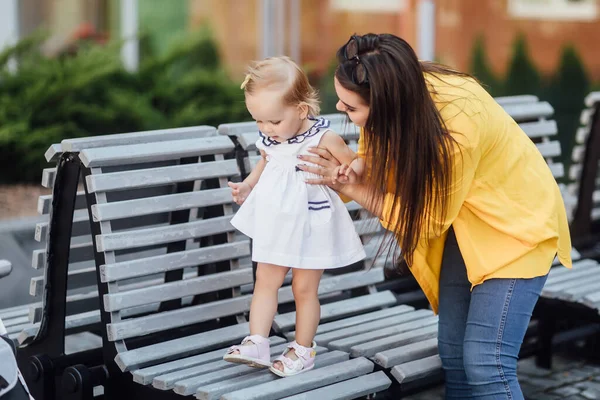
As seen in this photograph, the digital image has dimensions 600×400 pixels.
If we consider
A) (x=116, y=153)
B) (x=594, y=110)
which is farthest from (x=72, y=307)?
(x=594, y=110)

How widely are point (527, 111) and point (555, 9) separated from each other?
390 cm

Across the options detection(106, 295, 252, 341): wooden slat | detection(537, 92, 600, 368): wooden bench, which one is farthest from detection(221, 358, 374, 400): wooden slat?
detection(537, 92, 600, 368): wooden bench

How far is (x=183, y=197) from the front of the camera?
3666mm

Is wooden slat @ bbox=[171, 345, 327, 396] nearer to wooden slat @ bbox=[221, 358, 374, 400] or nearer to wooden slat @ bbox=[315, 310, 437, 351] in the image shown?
wooden slat @ bbox=[221, 358, 374, 400]

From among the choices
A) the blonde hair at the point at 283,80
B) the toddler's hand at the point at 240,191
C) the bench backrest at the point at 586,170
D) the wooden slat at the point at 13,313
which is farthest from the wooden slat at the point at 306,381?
the bench backrest at the point at 586,170

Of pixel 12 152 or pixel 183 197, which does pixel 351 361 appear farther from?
pixel 12 152

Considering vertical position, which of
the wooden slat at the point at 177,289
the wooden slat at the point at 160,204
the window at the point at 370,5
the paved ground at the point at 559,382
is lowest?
the paved ground at the point at 559,382

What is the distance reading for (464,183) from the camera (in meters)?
3.12

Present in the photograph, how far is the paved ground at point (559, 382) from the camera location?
183 inches

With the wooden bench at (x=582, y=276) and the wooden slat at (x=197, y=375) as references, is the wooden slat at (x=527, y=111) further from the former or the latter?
the wooden slat at (x=197, y=375)

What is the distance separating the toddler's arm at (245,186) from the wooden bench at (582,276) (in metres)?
1.60

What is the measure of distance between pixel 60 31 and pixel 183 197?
7.66 m

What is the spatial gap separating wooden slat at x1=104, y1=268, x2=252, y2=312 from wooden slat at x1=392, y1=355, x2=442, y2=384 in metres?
0.74

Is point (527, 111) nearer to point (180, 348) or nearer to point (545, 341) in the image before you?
point (545, 341)
